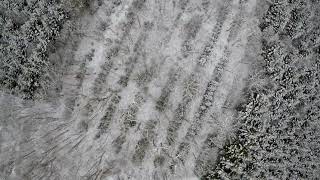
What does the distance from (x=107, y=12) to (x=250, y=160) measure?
4.87m

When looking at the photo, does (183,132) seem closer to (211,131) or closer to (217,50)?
(211,131)

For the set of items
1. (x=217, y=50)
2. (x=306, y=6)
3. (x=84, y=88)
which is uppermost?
(x=306, y=6)

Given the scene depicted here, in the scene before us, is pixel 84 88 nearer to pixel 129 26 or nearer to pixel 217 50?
pixel 129 26

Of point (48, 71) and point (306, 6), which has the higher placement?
point (306, 6)

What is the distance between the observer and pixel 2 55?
9289 mm

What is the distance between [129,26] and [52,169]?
150 inches

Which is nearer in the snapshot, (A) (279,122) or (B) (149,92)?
(A) (279,122)

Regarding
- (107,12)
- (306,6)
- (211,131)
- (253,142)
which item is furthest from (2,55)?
(306,6)

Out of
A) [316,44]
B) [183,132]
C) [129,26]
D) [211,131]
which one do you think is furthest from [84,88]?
[316,44]

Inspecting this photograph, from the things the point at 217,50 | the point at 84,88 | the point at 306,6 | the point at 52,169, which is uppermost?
the point at 306,6

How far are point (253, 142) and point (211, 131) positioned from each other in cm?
101

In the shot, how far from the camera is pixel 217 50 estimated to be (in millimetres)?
9766

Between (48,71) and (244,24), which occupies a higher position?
(244,24)

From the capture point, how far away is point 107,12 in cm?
966
